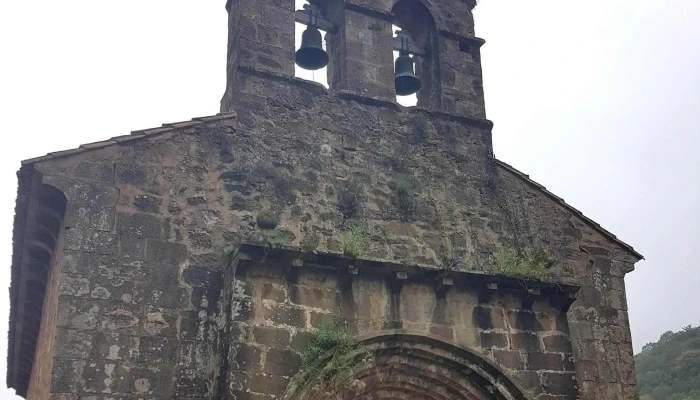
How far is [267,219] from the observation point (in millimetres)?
8320

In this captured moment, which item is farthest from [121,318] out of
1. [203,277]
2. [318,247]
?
[318,247]

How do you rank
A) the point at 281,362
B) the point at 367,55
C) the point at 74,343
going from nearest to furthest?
the point at 74,343 → the point at 281,362 → the point at 367,55

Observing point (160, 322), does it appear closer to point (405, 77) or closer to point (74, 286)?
point (74, 286)

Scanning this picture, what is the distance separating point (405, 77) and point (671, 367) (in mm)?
21879

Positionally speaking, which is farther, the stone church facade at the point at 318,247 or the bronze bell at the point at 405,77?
the bronze bell at the point at 405,77

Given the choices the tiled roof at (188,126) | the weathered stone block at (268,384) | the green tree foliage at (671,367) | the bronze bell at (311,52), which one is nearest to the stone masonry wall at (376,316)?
the weathered stone block at (268,384)

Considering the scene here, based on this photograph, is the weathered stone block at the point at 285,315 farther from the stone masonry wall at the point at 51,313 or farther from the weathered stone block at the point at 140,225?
the stone masonry wall at the point at 51,313

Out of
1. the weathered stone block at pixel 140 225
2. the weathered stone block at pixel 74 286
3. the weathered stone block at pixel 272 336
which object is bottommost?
A: the weathered stone block at pixel 272 336

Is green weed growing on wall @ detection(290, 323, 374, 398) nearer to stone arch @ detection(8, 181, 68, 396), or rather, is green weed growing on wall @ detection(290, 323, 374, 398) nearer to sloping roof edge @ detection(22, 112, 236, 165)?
sloping roof edge @ detection(22, 112, 236, 165)

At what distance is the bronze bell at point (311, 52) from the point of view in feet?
32.3

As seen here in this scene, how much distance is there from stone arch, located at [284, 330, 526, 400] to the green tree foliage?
18019 mm

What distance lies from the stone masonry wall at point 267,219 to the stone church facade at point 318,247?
0.07 feet

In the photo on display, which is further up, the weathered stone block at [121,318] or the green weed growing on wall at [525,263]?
the green weed growing on wall at [525,263]

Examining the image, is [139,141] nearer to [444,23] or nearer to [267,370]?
[267,370]
